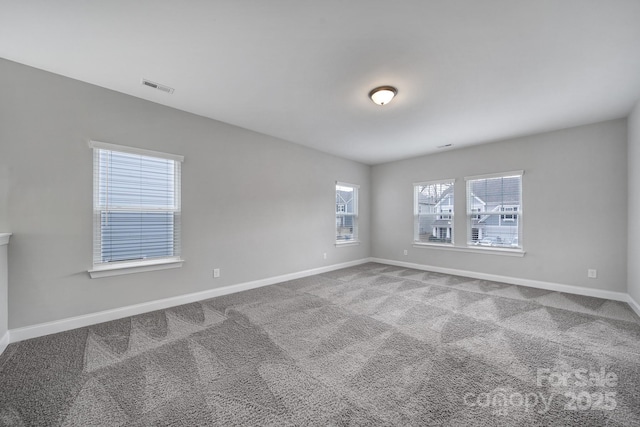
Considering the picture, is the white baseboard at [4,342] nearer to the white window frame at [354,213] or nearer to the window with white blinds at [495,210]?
the white window frame at [354,213]

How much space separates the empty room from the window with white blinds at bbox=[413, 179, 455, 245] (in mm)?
575

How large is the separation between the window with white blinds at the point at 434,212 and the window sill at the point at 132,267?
4.95 meters

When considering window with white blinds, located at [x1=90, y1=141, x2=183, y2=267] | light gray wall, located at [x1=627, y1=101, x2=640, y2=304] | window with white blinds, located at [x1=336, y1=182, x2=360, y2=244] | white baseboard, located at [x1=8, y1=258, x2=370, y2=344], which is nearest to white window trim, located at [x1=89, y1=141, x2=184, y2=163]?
window with white blinds, located at [x1=90, y1=141, x2=183, y2=267]

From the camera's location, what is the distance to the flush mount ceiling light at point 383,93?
9.36ft

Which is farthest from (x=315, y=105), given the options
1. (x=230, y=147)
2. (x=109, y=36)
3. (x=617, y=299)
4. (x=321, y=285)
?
(x=617, y=299)

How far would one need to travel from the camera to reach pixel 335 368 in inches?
80.7

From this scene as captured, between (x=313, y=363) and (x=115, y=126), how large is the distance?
3.43m

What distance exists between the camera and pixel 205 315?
3.12 m

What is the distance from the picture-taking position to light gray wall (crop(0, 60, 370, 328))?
2512 mm

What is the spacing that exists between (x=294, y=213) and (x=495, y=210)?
387cm

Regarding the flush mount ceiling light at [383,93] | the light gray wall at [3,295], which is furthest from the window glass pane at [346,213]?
the light gray wall at [3,295]

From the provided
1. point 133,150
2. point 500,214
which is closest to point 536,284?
point 500,214

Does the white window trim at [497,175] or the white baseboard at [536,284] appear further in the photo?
the white window trim at [497,175]

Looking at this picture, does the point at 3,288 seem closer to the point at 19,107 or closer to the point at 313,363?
the point at 19,107
